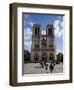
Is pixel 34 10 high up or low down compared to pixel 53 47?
up

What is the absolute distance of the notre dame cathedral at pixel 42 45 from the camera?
190cm

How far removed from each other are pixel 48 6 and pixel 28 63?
16.5 inches

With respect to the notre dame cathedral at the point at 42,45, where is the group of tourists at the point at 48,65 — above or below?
below

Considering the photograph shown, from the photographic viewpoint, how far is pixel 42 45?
192 centimetres

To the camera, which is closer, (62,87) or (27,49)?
(27,49)

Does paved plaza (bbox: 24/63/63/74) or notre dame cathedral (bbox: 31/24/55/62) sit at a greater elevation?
notre dame cathedral (bbox: 31/24/55/62)

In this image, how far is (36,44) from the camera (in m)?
1.90

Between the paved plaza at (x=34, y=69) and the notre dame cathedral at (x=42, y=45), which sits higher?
the notre dame cathedral at (x=42, y=45)

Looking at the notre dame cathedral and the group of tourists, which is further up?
the notre dame cathedral

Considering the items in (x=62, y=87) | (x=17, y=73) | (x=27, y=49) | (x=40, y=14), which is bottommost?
(x=62, y=87)

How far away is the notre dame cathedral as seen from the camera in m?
1.90

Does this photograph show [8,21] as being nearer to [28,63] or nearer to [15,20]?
[15,20]

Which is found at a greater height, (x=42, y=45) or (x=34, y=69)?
(x=42, y=45)

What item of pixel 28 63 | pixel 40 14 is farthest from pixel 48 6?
pixel 28 63
